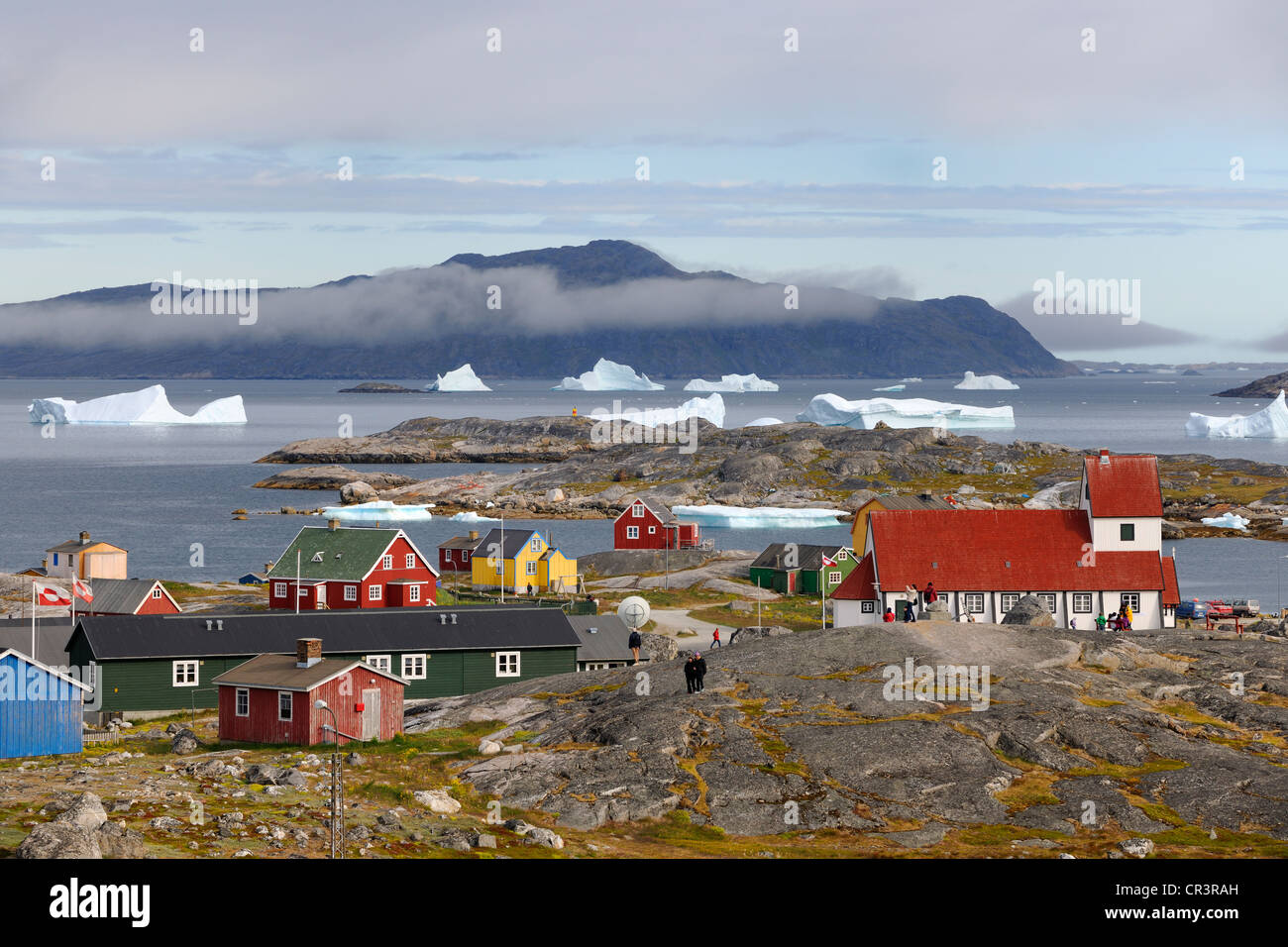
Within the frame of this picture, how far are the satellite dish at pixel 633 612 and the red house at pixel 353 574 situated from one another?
1412 centimetres

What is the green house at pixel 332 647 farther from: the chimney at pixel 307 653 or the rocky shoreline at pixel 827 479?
the rocky shoreline at pixel 827 479

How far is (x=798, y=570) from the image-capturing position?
294 feet

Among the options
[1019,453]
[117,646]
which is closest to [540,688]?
[117,646]

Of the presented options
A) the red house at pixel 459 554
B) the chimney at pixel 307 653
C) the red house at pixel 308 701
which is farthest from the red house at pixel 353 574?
the red house at pixel 308 701

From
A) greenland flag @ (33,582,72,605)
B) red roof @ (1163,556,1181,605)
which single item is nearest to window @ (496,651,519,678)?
greenland flag @ (33,582,72,605)

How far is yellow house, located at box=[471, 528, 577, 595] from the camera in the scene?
91750 mm

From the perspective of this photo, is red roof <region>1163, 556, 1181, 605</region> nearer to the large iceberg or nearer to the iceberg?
the large iceberg

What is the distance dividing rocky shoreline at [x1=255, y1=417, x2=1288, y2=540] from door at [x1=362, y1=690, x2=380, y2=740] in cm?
10770

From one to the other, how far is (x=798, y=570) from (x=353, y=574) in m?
29.0

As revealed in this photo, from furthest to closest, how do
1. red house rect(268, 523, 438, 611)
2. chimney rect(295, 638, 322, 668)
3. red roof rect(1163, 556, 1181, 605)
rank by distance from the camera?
red house rect(268, 523, 438, 611)
red roof rect(1163, 556, 1181, 605)
chimney rect(295, 638, 322, 668)

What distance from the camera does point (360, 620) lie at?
57.9m

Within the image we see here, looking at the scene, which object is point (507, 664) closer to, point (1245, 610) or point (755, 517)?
point (1245, 610)

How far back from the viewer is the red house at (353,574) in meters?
76.8
